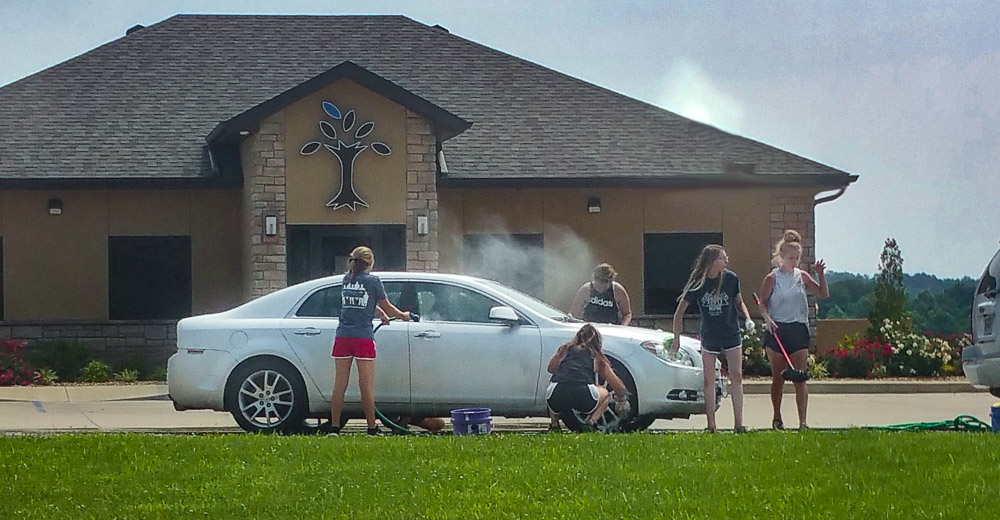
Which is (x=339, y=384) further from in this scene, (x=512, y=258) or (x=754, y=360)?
(x=512, y=258)

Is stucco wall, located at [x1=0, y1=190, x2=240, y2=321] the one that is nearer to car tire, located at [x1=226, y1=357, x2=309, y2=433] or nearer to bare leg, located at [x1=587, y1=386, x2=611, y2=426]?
car tire, located at [x1=226, y1=357, x2=309, y2=433]

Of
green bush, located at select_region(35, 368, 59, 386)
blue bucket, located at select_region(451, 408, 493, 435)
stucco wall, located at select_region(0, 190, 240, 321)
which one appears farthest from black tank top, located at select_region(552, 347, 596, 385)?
stucco wall, located at select_region(0, 190, 240, 321)

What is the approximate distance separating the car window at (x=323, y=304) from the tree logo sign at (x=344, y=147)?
26.6 ft

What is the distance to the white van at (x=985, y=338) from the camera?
11506 mm

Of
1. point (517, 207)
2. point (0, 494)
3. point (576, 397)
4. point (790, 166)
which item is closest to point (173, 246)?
point (517, 207)

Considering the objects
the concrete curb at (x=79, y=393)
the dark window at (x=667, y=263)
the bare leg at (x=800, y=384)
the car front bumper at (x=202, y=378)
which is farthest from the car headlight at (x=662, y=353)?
the dark window at (x=667, y=263)

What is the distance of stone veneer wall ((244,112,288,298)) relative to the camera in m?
20.6

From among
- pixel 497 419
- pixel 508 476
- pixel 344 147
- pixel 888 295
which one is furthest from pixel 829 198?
pixel 508 476

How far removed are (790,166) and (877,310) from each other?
273 centimetres

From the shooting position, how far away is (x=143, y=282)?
22.8 meters

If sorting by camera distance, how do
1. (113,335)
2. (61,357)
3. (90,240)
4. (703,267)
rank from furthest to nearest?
(90,240) → (113,335) → (61,357) → (703,267)

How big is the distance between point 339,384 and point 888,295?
1382 centimetres

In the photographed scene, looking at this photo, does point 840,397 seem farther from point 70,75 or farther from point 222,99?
point 70,75

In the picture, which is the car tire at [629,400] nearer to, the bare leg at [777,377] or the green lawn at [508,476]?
the bare leg at [777,377]
